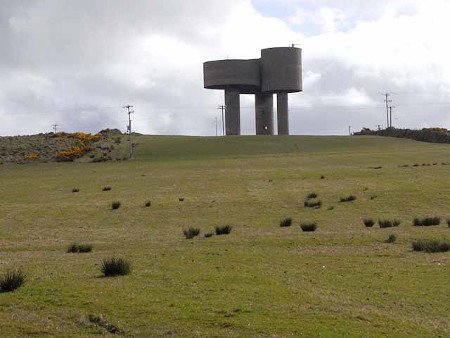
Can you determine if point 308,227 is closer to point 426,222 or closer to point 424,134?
point 426,222

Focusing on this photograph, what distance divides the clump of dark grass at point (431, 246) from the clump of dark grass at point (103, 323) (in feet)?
42.6

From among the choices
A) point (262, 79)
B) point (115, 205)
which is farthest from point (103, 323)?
point (262, 79)

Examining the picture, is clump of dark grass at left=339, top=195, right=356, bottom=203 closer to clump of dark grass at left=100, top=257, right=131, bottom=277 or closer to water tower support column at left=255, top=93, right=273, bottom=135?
clump of dark grass at left=100, top=257, right=131, bottom=277

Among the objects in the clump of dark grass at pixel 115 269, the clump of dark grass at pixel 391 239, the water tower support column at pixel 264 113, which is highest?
the water tower support column at pixel 264 113

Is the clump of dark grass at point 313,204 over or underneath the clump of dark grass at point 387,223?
over

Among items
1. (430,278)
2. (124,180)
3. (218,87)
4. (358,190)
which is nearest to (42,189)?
(124,180)

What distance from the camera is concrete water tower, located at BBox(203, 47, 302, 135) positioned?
123938 millimetres

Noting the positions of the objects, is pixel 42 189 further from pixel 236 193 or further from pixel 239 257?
pixel 239 257

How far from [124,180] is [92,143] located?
37860mm

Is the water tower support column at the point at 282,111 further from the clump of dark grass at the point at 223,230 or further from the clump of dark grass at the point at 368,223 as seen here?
the clump of dark grass at the point at 223,230

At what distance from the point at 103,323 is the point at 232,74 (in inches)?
4377

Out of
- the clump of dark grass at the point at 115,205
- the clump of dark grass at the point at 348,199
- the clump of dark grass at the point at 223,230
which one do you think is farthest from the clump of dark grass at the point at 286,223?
the clump of dark grass at the point at 115,205

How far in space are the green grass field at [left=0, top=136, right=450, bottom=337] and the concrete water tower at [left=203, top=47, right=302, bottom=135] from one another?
6128 centimetres

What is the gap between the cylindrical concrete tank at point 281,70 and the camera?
123750 mm
